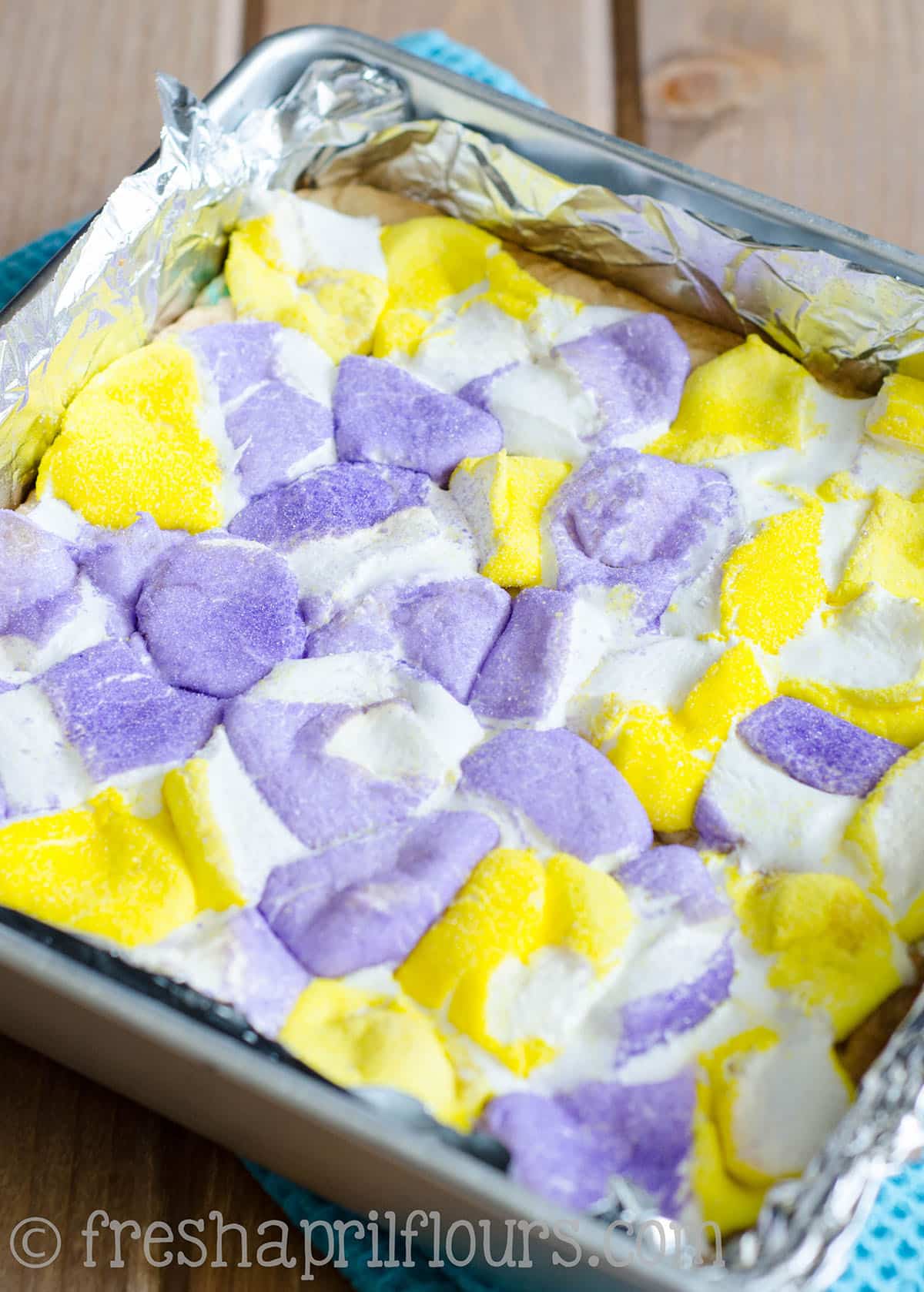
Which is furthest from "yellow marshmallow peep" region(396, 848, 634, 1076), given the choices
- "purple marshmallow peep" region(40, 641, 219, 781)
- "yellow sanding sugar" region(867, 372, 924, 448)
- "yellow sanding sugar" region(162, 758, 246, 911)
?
"yellow sanding sugar" region(867, 372, 924, 448)

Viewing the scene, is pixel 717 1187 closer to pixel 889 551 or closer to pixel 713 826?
pixel 713 826

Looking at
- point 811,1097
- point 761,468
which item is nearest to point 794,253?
point 761,468

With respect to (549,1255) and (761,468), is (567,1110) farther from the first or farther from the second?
(761,468)

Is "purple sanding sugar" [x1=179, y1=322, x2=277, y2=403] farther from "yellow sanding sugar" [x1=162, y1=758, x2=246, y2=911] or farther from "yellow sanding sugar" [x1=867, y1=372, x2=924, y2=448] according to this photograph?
"yellow sanding sugar" [x1=867, y1=372, x2=924, y2=448]

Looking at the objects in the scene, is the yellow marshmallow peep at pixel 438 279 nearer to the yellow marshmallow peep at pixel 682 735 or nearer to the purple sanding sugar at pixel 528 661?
the purple sanding sugar at pixel 528 661

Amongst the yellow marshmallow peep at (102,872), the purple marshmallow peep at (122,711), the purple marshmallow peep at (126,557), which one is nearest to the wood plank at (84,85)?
the purple marshmallow peep at (126,557)
